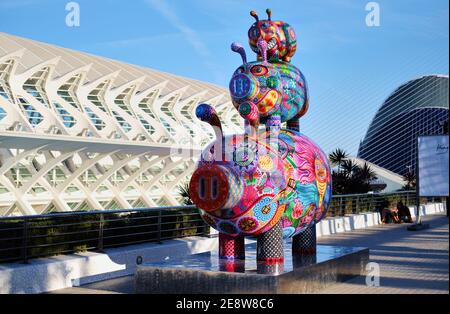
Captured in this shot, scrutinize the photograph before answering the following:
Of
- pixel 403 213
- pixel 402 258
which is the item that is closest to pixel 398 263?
pixel 402 258

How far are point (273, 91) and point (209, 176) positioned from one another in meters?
1.64

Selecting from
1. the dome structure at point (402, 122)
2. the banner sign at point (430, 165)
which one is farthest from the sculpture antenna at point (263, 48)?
the dome structure at point (402, 122)

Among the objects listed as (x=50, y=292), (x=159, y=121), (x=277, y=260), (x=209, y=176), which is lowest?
(x=50, y=292)

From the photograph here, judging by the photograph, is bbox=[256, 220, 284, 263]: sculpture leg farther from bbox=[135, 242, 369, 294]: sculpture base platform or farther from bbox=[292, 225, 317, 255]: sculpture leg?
bbox=[292, 225, 317, 255]: sculpture leg

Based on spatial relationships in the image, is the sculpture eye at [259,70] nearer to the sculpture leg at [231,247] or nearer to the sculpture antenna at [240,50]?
the sculpture antenna at [240,50]

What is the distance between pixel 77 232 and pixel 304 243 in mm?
3366

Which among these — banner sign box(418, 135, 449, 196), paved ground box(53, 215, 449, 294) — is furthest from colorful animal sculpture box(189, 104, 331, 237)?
banner sign box(418, 135, 449, 196)

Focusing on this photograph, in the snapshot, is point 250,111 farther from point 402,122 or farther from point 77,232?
point 402,122

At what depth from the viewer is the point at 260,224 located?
6.20 meters

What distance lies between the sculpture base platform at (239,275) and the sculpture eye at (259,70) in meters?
2.29

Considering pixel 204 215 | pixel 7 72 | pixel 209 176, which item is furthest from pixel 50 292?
pixel 7 72

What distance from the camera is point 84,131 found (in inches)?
1435
